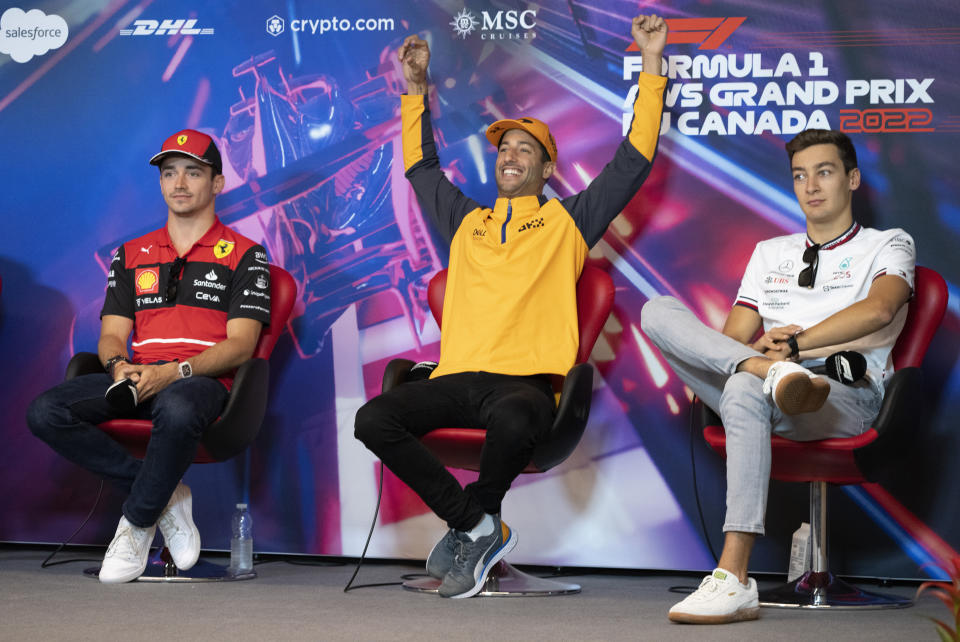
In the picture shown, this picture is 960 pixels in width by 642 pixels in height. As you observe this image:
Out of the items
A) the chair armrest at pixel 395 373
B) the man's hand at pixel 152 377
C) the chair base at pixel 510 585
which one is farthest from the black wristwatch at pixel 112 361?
the chair base at pixel 510 585

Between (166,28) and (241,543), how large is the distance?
80.6 inches

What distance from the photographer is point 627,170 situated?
3488 millimetres

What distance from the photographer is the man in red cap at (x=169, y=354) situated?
3248mm

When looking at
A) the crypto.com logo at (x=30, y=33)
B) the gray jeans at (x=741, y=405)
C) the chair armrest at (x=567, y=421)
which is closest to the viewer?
the gray jeans at (x=741, y=405)

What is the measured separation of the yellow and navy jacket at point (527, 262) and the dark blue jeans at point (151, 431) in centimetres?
78

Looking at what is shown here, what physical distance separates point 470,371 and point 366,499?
0.87 metres

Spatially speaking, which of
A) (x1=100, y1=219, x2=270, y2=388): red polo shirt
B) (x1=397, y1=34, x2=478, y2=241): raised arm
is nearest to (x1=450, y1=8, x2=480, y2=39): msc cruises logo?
(x1=397, y1=34, x2=478, y2=241): raised arm

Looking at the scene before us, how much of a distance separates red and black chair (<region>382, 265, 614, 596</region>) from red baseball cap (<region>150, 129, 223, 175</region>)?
1.04 metres

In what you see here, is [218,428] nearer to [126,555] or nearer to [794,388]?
[126,555]

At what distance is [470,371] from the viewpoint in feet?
10.9

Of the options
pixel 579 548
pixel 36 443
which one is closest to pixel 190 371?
pixel 36 443

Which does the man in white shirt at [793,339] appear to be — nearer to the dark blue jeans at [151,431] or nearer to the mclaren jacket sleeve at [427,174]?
the mclaren jacket sleeve at [427,174]

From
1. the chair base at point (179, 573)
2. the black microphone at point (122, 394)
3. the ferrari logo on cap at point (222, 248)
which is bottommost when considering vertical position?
the chair base at point (179, 573)

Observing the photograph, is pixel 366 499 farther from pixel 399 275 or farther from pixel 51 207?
pixel 51 207
